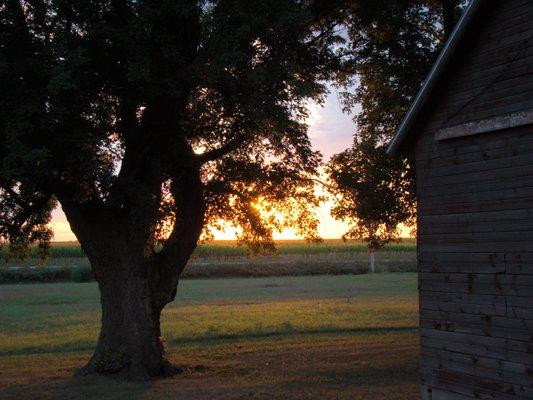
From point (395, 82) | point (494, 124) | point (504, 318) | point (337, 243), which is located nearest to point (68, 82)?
point (494, 124)

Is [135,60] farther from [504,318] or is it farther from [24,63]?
[504,318]

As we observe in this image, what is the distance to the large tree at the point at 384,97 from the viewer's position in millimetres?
20203

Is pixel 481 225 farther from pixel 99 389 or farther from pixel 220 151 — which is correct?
pixel 99 389

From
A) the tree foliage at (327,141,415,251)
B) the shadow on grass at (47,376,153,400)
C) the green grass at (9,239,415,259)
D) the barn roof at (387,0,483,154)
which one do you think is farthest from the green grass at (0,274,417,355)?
the green grass at (9,239,415,259)

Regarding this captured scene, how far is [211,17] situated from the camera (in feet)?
51.0

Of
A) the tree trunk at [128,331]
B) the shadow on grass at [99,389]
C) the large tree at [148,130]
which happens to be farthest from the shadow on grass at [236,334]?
the shadow on grass at [99,389]

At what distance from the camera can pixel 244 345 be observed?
25.4 m

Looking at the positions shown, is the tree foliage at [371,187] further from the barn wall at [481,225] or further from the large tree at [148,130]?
the barn wall at [481,225]

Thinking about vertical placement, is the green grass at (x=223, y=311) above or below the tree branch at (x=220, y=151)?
below

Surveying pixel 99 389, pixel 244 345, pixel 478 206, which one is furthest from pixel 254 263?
pixel 478 206

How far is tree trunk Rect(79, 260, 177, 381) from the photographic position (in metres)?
18.4

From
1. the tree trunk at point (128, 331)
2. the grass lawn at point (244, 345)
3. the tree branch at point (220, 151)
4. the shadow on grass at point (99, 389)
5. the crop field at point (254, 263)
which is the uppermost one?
the tree branch at point (220, 151)

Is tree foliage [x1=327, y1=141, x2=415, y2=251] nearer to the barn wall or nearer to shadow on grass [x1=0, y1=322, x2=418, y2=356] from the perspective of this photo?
the barn wall

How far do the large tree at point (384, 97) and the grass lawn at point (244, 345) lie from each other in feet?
14.7
